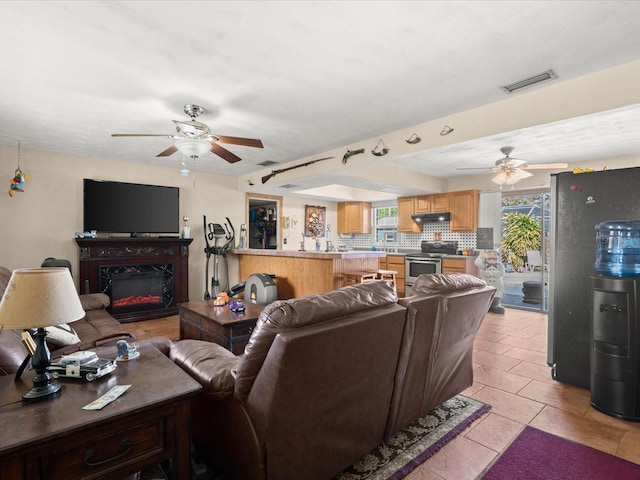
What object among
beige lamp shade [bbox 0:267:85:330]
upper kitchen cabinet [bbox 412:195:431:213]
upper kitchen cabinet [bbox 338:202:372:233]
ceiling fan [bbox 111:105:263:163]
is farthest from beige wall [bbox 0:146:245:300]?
upper kitchen cabinet [bbox 412:195:431:213]

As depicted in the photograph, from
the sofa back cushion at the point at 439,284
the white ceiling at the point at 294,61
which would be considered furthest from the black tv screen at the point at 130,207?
the sofa back cushion at the point at 439,284

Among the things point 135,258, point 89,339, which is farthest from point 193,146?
point 135,258

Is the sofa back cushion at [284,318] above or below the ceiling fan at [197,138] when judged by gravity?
below

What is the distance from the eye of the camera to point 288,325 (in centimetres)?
129

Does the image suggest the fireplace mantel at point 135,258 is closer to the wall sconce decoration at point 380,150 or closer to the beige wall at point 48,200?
the beige wall at point 48,200

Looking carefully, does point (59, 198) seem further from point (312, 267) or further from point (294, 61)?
point (294, 61)

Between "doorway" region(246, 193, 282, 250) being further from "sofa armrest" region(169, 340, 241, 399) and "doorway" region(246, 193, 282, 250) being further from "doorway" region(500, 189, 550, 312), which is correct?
"sofa armrest" region(169, 340, 241, 399)

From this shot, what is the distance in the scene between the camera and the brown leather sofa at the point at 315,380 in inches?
51.7

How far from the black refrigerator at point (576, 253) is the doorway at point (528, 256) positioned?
10.1ft

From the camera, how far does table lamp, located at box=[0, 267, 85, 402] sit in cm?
116

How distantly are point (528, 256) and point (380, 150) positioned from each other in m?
3.86

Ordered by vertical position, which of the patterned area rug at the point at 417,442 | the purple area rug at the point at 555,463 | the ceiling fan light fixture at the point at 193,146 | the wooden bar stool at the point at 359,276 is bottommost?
the purple area rug at the point at 555,463

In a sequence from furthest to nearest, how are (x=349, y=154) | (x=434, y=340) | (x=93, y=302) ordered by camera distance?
(x=349, y=154) < (x=93, y=302) < (x=434, y=340)

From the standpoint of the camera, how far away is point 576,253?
110 inches
